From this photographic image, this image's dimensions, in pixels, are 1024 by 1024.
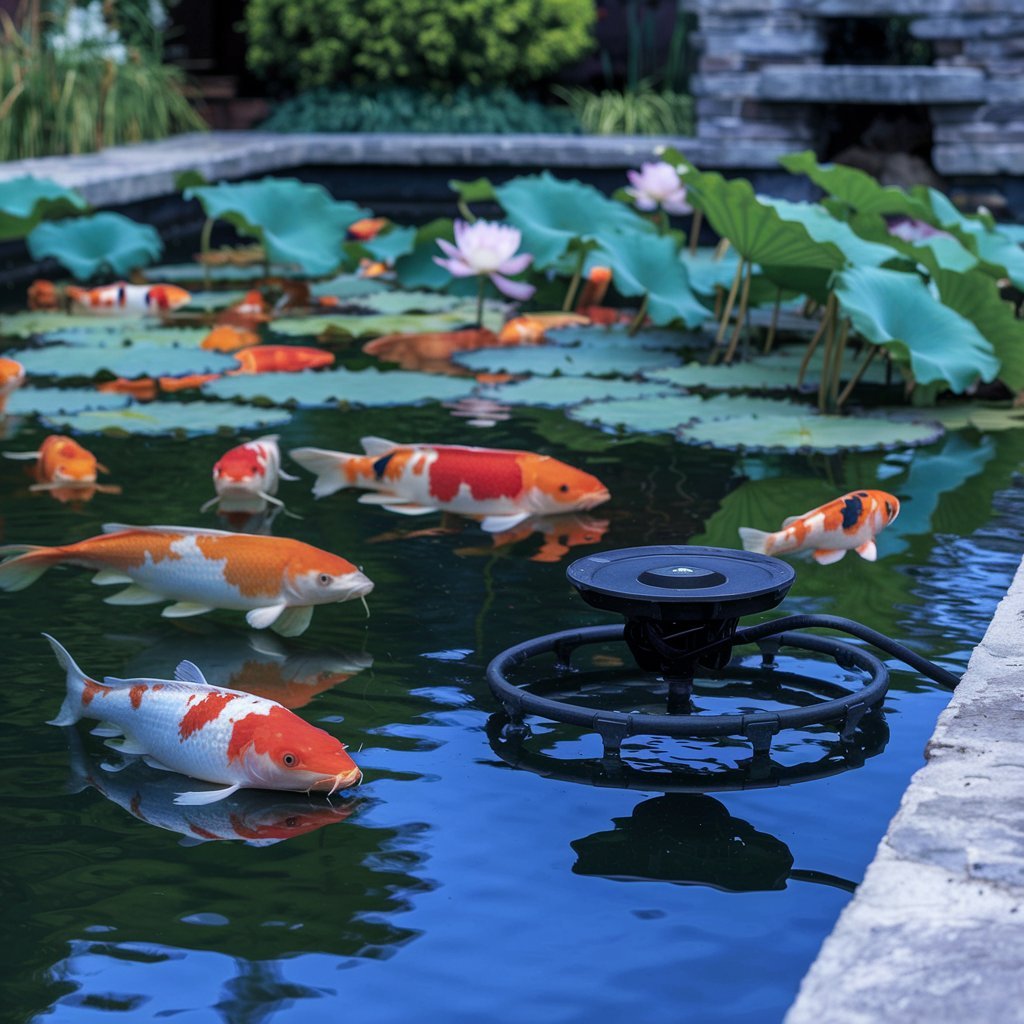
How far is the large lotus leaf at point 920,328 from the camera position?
16.0ft

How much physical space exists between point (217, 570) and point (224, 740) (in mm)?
729

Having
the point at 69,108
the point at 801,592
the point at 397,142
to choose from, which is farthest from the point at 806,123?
the point at 801,592

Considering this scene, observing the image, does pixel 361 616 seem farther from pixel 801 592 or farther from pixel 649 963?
pixel 649 963

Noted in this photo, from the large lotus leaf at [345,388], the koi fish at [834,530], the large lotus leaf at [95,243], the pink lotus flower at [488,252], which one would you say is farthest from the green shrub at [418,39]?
the koi fish at [834,530]

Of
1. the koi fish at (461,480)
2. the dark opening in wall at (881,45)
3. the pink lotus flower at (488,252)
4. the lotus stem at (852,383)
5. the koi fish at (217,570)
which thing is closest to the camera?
the koi fish at (217,570)

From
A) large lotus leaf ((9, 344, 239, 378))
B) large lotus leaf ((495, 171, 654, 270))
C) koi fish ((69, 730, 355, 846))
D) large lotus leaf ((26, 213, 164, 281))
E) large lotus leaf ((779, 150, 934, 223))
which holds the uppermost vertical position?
large lotus leaf ((779, 150, 934, 223))

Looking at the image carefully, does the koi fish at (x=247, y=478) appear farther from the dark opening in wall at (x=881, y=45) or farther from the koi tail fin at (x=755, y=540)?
the dark opening in wall at (x=881, y=45)

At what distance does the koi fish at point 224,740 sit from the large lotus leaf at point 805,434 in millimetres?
2408

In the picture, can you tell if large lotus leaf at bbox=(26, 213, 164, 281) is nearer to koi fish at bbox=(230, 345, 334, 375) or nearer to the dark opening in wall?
koi fish at bbox=(230, 345, 334, 375)

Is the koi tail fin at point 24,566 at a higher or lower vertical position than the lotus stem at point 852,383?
lower

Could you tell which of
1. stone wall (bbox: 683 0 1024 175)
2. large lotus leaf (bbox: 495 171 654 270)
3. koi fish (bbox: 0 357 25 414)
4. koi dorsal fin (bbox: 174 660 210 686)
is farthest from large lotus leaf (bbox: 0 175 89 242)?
stone wall (bbox: 683 0 1024 175)

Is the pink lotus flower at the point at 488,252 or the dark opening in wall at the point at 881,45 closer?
the pink lotus flower at the point at 488,252

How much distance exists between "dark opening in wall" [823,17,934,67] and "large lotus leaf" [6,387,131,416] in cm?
790

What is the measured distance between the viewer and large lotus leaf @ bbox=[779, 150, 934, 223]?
588 centimetres
